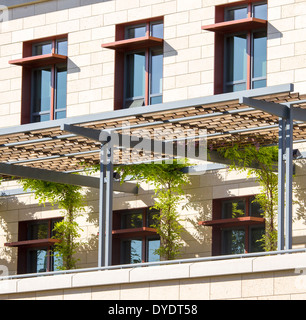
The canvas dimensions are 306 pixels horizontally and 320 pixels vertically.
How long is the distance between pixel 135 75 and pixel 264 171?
4874 millimetres

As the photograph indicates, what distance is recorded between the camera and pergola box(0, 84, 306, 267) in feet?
60.6

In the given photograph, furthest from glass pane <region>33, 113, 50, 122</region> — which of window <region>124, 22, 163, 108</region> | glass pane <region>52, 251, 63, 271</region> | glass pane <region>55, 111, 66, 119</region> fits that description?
glass pane <region>52, 251, 63, 271</region>

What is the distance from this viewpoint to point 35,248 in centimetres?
2719

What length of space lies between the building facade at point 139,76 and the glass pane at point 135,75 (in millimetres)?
31

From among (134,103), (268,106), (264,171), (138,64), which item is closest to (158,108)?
(268,106)

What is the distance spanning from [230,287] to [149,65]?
9943 millimetres

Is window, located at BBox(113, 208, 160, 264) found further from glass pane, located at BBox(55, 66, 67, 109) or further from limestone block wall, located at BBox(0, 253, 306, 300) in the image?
limestone block wall, located at BBox(0, 253, 306, 300)

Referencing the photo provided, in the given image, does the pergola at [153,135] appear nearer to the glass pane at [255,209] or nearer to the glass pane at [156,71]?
the glass pane at [255,209]

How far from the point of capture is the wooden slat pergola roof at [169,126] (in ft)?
61.4

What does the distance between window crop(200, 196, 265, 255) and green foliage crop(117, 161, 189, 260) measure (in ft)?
2.97

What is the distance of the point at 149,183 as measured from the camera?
82.6ft

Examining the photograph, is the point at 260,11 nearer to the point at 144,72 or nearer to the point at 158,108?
the point at 144,72

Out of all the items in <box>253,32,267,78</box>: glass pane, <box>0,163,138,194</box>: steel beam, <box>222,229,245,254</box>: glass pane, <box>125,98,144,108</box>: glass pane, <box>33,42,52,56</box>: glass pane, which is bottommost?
<box>222,229,245,254</box>: glass pane
